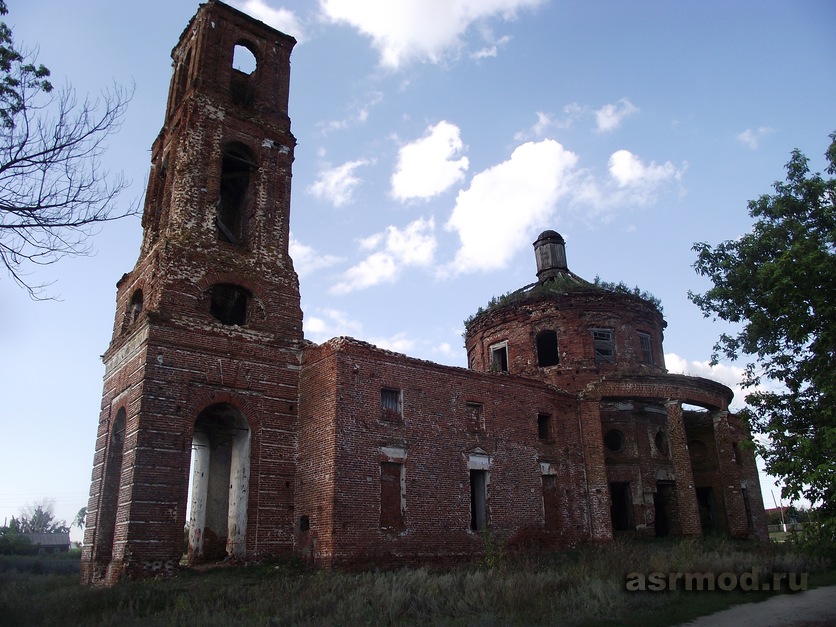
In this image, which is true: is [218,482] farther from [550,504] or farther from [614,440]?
[614,440]

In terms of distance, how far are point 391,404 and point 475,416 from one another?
10.2ft

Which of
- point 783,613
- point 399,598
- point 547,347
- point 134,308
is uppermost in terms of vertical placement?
point 547,347


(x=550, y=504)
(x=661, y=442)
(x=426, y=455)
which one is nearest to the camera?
(x=426, y=455)

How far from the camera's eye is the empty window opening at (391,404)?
57.7 ft

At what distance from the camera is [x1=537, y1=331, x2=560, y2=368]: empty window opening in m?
26.5

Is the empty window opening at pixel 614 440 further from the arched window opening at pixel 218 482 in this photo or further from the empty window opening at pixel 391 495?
the arched window opening at pixel 218 482

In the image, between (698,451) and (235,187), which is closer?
(235,187)

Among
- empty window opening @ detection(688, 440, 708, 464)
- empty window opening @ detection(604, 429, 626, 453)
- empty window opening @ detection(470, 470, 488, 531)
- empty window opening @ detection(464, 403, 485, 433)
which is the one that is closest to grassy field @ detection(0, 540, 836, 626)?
empty window opening @ detection(470, 470, 488, 531)

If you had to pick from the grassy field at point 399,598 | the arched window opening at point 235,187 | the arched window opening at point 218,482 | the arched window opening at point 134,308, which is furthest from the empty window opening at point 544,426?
the arched window opening at point 134,308

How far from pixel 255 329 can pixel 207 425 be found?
3245 mm

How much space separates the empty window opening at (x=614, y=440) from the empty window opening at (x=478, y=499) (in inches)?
269

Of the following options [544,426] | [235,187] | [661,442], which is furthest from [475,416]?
[235,187]

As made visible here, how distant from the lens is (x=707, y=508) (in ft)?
85.6

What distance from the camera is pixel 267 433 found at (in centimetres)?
1723
